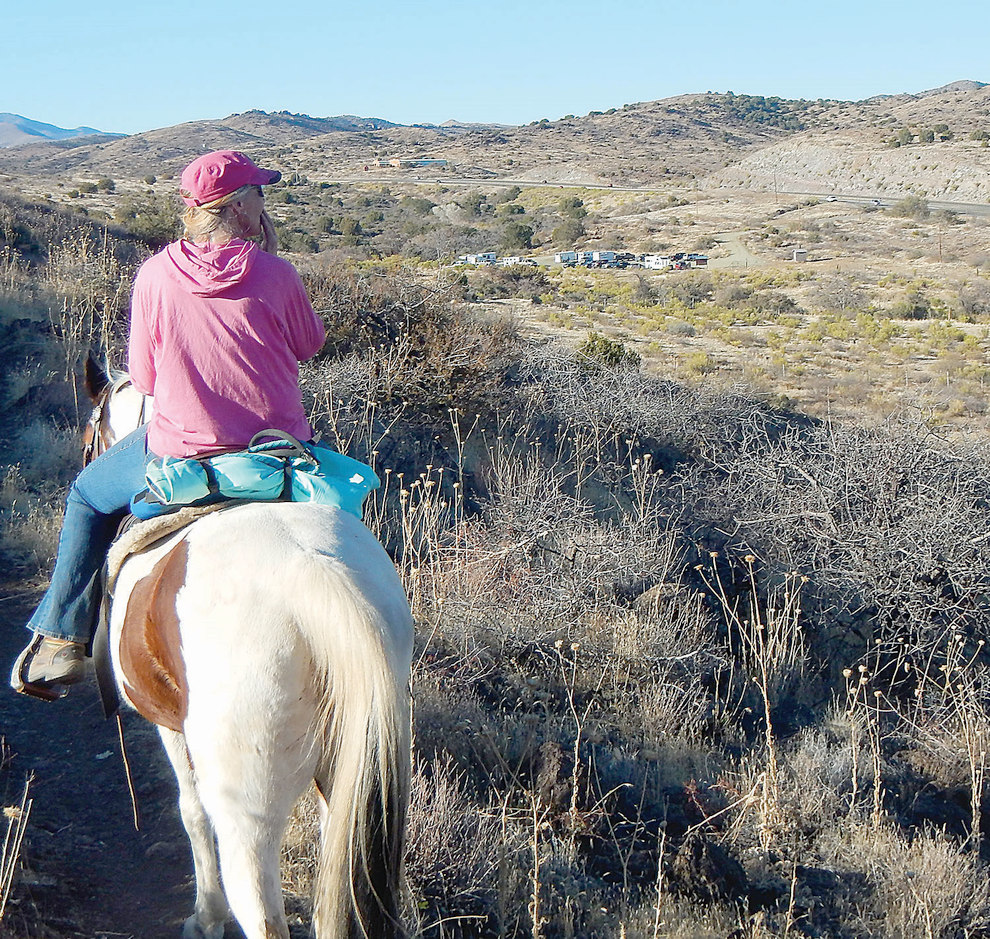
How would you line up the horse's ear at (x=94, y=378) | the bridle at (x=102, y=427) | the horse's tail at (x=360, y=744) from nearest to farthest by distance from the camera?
the horse's tail at (x=360, y=744) → the bridle at (x=102, y=427) → the horse's ear at (x=94, y=378)

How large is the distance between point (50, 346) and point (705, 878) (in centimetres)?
793

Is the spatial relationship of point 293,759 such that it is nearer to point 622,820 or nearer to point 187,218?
point 187,218

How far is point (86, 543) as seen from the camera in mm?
3084

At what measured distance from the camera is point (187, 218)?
2779 millimetres

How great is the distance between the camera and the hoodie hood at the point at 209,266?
262 centimetres

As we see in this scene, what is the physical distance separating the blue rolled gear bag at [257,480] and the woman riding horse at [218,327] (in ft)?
0.41

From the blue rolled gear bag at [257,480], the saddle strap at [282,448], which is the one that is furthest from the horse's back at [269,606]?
the saddle strap at [282,448]

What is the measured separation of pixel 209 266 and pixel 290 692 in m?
1.31

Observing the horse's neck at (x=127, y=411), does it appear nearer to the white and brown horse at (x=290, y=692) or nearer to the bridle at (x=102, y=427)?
the bridle at (x=102, y=427)

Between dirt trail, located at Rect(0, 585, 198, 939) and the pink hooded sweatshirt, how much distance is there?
171cm

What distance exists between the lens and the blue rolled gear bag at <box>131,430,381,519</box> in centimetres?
253

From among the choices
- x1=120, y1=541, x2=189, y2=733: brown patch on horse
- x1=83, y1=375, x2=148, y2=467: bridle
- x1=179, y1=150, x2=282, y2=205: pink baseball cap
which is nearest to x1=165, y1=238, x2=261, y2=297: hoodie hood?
x1=179, y1=150, x2=282, y2=205: pink baseball cap

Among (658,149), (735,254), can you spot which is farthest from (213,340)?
(658,149)

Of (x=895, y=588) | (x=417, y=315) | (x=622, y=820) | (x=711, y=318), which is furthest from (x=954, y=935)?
(x=711, y=318)
